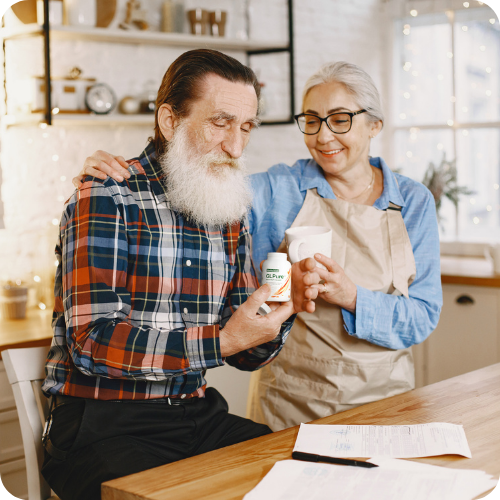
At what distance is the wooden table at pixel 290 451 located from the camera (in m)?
1.05

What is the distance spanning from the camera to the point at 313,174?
77.8 inches

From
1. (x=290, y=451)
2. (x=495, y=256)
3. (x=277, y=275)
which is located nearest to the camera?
(x=290, y=451)

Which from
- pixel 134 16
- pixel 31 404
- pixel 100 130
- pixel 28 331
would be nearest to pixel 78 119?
pixel 100 130

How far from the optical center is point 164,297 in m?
1.51

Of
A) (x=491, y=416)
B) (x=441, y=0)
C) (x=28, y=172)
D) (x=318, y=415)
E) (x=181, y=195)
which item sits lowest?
(x=318, y=415)

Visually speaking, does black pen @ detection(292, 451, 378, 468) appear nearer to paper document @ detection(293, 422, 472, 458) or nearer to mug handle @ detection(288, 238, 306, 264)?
paper document @ detection(293, 422, 472, 458)

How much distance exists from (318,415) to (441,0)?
3284mm

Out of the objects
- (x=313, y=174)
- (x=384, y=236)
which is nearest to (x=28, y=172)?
(x=313, y=174)

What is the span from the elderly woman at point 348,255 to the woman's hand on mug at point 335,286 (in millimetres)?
35

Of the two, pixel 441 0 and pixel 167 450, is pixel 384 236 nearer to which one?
pixel 167 450

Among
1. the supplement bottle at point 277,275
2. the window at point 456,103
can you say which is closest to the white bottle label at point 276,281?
the supplement bottle at point 277,275

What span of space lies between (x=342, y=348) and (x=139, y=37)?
86.4 inches

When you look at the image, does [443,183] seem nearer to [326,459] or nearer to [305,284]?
[305,284]

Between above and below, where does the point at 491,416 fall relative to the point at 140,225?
below
